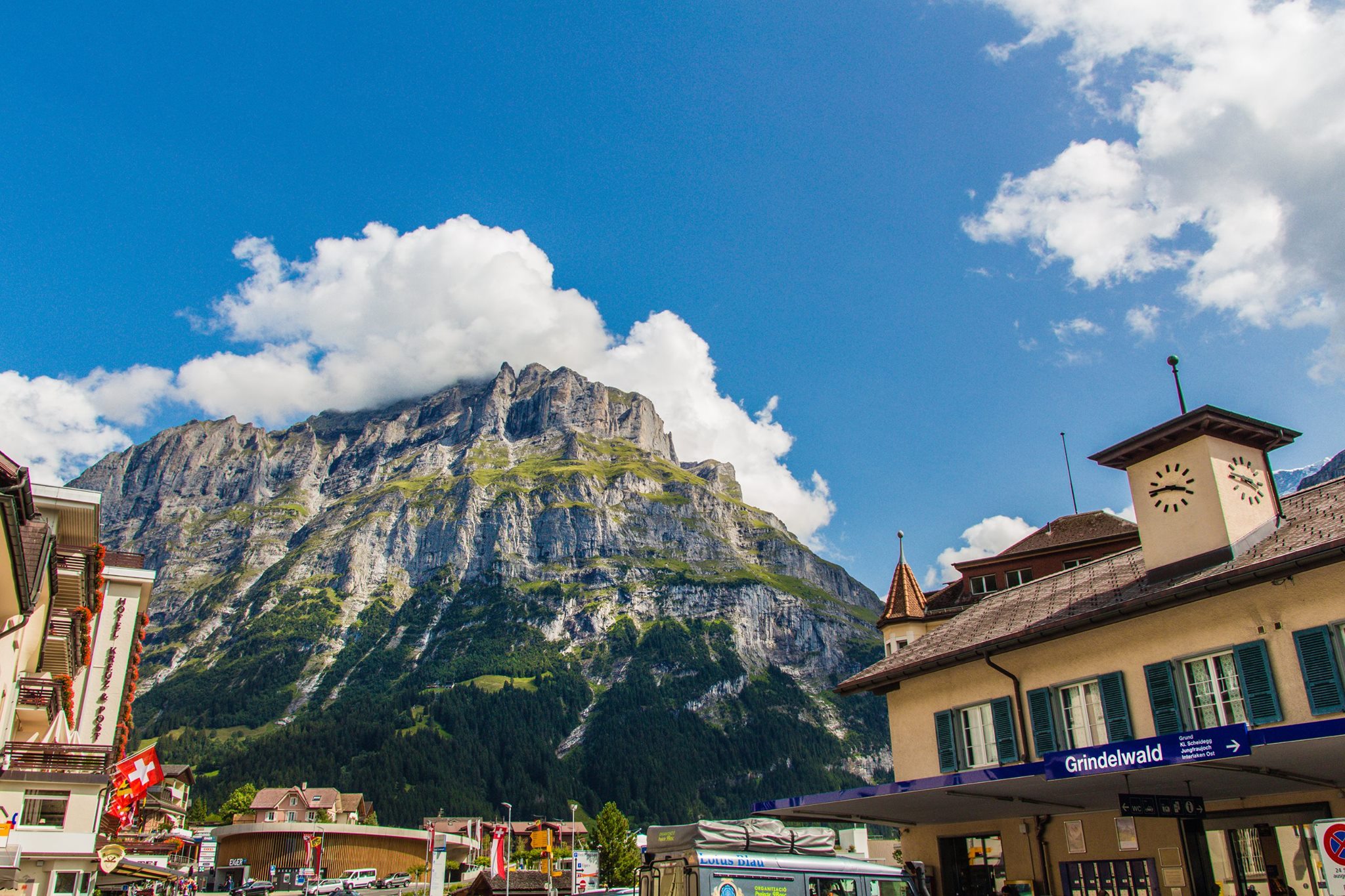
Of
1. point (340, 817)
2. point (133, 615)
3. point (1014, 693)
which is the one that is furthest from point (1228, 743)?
point (340, 817)

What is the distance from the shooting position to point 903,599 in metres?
38.1

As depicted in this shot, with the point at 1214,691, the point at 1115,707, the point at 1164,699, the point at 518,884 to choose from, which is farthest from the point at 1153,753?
the point at 518,884

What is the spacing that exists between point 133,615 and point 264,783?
511 ft

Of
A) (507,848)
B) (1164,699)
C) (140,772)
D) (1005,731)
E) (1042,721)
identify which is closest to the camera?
(1164,699)

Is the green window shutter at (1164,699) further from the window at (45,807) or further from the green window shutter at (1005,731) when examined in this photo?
the window at (45,807)

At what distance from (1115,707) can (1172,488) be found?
5.51 meters

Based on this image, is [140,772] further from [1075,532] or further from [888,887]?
[1075,532]

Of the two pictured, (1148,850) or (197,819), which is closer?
(1148,850)

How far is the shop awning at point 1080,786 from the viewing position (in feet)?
46.9

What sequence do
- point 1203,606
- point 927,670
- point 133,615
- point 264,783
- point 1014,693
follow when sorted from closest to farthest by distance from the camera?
1. point 1203,606
2. point 1014,693
3. point 927,670
4. point 133,615
5. point 264,783

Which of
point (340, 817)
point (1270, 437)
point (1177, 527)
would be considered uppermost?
point (1270, 437)

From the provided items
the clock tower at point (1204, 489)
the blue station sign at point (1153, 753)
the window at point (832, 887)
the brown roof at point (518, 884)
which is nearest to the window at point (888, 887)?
the window at point (832, 887)

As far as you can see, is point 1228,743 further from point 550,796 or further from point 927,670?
point 550,796

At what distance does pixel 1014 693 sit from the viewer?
78.6 ft
